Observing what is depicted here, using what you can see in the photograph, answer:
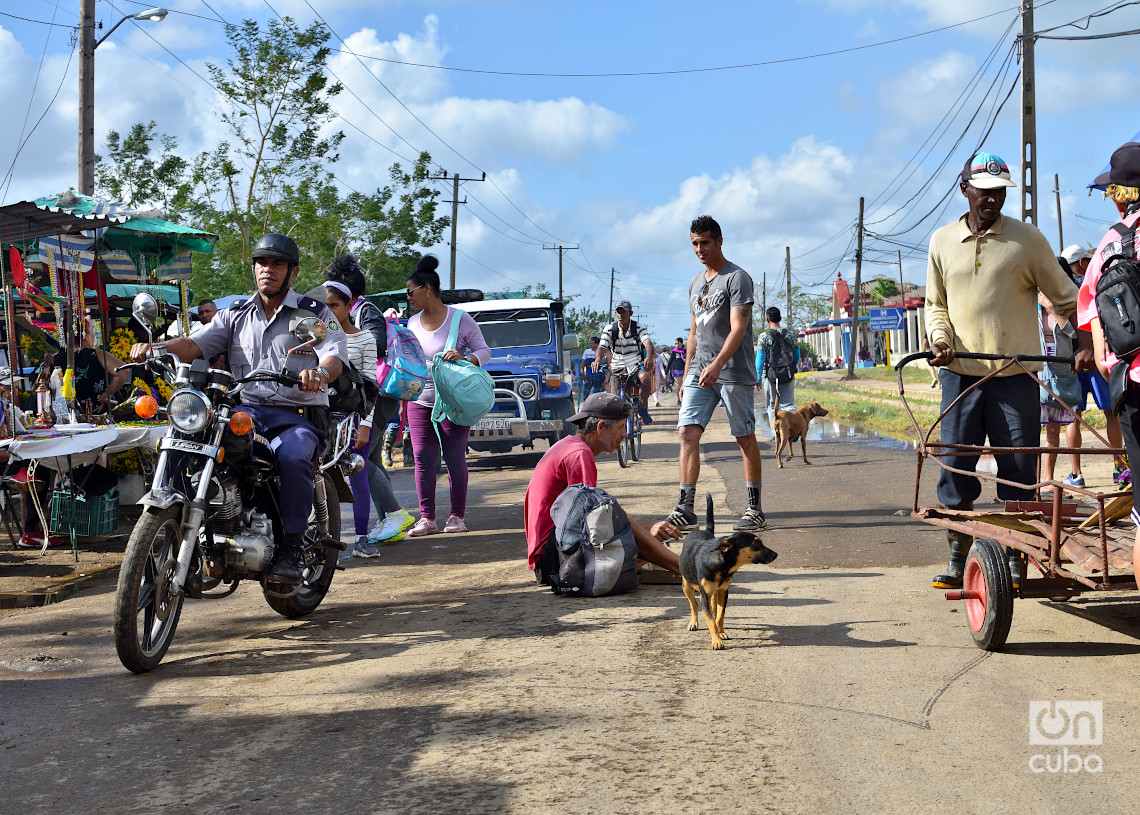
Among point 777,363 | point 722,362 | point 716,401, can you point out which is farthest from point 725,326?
point 777,363

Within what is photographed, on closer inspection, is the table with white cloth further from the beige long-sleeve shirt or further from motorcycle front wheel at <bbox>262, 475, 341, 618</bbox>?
the beige long-sleeve shirt

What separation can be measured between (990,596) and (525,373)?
459 inches

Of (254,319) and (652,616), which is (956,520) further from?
(254,319)

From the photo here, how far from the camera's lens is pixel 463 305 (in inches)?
684

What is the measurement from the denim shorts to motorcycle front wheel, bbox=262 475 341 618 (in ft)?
9.28

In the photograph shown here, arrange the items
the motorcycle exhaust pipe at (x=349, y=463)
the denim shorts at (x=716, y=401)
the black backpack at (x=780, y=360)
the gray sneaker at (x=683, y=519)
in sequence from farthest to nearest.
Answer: the black backpack at (x=780, y=360)
the denim shorts at (x=716, y=401)
the gray sneaker at (x=683, y=519)
the motorcycle exhaust pipe at (x=349, y=463)

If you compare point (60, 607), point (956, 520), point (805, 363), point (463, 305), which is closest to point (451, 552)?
point (60, 607)

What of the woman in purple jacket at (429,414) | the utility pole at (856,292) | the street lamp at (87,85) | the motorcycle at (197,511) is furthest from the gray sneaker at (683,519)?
the utility pole at (856,292)

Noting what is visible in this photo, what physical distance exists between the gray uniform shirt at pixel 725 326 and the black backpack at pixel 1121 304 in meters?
4.37

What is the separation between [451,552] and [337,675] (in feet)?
10.8

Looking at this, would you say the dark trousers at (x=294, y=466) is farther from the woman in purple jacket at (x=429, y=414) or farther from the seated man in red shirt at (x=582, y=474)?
the woman in purple jacket at (x=429, y=414)

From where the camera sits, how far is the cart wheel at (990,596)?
4086 mm

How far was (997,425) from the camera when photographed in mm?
5246

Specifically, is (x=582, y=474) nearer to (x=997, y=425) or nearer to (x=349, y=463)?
(x=349, y=463)
